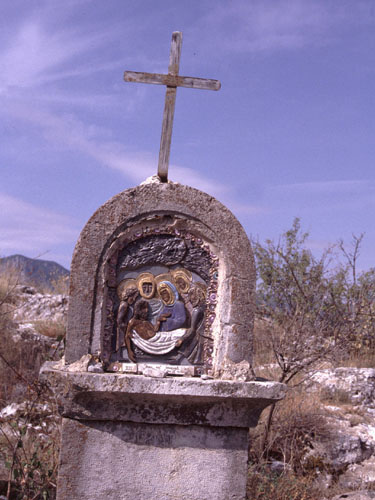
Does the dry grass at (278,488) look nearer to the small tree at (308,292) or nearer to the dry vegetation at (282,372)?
the dry vegetation at (282,372)

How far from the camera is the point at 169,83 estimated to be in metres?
3.87

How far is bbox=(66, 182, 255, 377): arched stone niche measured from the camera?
11.8ft

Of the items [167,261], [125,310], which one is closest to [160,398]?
[125,310]

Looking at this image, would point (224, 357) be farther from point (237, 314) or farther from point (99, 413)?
point (99, 413)

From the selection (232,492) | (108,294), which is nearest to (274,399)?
(232,492)

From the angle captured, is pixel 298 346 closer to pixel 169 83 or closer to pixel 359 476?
pixel 359 476

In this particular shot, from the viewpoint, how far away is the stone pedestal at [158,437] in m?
3.43

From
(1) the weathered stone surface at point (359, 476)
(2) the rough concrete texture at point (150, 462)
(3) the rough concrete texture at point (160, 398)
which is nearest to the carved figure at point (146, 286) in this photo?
(3) the rough concrete texture at point (160, 398)

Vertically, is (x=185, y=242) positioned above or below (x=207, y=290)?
above

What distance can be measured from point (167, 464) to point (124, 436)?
37cm

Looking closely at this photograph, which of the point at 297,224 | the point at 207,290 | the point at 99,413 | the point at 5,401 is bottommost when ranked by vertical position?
the point at 5,401

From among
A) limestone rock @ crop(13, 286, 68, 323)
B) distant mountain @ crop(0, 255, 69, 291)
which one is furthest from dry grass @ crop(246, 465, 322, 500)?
distant mountain @ crop(0, 255, 69, 291)

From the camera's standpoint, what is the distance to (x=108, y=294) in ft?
12.1

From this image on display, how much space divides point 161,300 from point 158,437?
0.98 m
